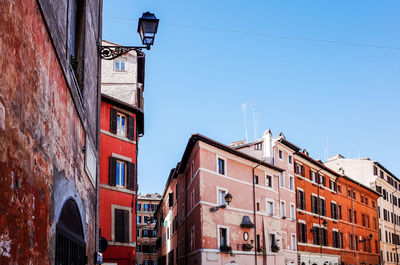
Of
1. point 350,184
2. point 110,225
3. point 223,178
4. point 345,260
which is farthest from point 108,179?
point 350,184

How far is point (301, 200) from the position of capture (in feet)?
136

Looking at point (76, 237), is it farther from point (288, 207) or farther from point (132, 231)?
point (288, 207)

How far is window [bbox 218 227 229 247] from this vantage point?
3081 centimetres

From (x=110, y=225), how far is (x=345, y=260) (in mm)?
32586

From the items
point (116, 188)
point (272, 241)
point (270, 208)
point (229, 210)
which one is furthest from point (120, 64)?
point (272, 241)

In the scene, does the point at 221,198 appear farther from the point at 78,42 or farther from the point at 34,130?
the point at 34,130

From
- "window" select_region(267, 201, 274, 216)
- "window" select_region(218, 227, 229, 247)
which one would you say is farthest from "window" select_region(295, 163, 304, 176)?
"window" select_region(218, 227, 229, 247)

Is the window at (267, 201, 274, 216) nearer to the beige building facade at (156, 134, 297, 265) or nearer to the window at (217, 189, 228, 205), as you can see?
the beige building facade at (156, 134, 297, 265)

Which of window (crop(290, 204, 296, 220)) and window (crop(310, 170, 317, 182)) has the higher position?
window (crop(310, 170, 317, 182))

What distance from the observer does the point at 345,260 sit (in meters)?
47.3

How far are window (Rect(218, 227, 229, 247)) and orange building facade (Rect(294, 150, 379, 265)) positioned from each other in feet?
33.8

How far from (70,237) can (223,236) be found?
25.2 m

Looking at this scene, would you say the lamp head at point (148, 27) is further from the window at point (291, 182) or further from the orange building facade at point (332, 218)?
the orange building facade at point (332, 218)

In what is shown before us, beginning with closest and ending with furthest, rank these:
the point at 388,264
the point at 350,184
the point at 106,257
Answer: the point at 106,257, the point at 350,184, the point at 388,264
